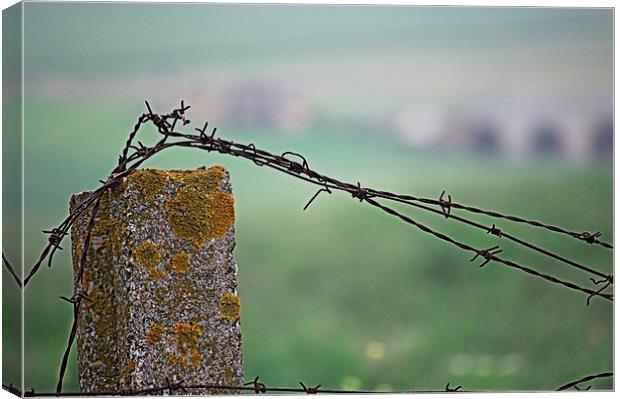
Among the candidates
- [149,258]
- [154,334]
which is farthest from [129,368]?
[149,258]

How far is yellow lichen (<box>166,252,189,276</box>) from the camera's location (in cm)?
229

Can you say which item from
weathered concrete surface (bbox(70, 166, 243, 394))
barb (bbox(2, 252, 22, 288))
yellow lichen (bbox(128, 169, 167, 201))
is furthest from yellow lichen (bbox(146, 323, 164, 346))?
barb (bbox(2, 252, 22, 288))

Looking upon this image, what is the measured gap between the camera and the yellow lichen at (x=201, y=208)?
7.55 ft

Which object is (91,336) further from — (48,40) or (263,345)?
(263,345)

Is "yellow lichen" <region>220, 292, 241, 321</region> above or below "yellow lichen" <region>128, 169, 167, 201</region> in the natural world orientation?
below

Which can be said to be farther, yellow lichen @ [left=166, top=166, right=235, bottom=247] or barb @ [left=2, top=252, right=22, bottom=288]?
barb @ [left=2, top=252, right=22, bottom=288]

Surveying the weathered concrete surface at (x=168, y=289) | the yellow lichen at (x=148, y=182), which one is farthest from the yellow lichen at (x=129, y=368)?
the yellow lichen at (x=148, y=182)

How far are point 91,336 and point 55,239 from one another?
23cm

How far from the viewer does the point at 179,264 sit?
7.51 feet

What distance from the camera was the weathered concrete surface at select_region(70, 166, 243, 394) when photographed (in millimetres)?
2273

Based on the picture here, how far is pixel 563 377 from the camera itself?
4840 millimetres

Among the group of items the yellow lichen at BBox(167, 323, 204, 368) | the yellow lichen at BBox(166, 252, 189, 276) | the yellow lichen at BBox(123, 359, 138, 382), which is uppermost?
the yellow lichen at BBox(166, 252, 189, 276)

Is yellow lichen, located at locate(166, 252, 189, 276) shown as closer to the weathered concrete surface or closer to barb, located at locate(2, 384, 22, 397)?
the weathered concrete surface

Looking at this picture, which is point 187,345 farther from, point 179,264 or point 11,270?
point 11,270
